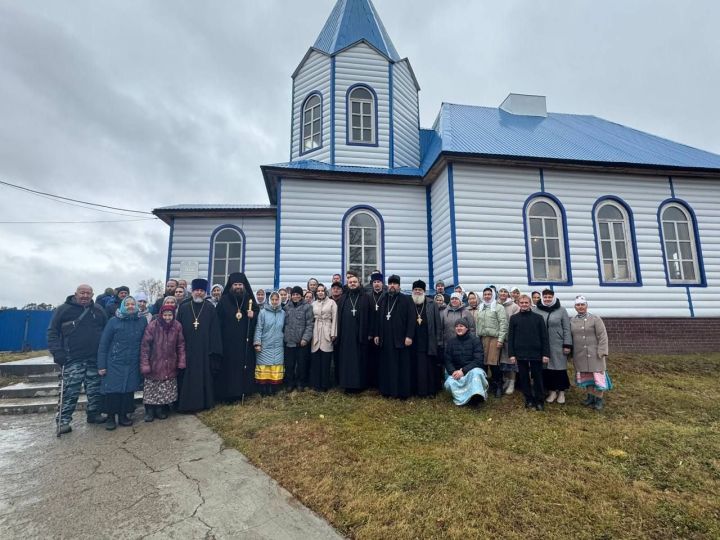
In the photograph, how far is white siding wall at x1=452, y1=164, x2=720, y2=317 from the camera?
9.19 m

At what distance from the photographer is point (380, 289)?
6.49 metres

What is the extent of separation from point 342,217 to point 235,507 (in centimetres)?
772

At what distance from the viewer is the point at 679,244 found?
33.5ft

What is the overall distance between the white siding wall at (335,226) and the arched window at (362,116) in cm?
179

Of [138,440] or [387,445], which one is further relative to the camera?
[138,440]

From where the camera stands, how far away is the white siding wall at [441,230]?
9.31 meters

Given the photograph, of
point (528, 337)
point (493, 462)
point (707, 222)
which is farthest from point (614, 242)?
point (493, 462)

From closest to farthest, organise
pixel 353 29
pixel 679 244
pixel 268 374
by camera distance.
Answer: pixel 268 374
pixel 679 244
pixel 353 29

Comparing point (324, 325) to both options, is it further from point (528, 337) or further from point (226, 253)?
point (226, 253)

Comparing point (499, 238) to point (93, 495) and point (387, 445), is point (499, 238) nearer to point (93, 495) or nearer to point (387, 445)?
point (387, 445)

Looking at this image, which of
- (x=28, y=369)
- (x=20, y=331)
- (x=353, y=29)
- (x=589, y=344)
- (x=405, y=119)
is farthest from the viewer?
(x=20, y=331)

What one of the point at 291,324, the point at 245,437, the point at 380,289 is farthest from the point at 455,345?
the point at 245,437

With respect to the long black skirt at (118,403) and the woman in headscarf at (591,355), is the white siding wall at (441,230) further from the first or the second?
the long black skirt at (118,403)

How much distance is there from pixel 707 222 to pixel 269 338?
1166 cm
